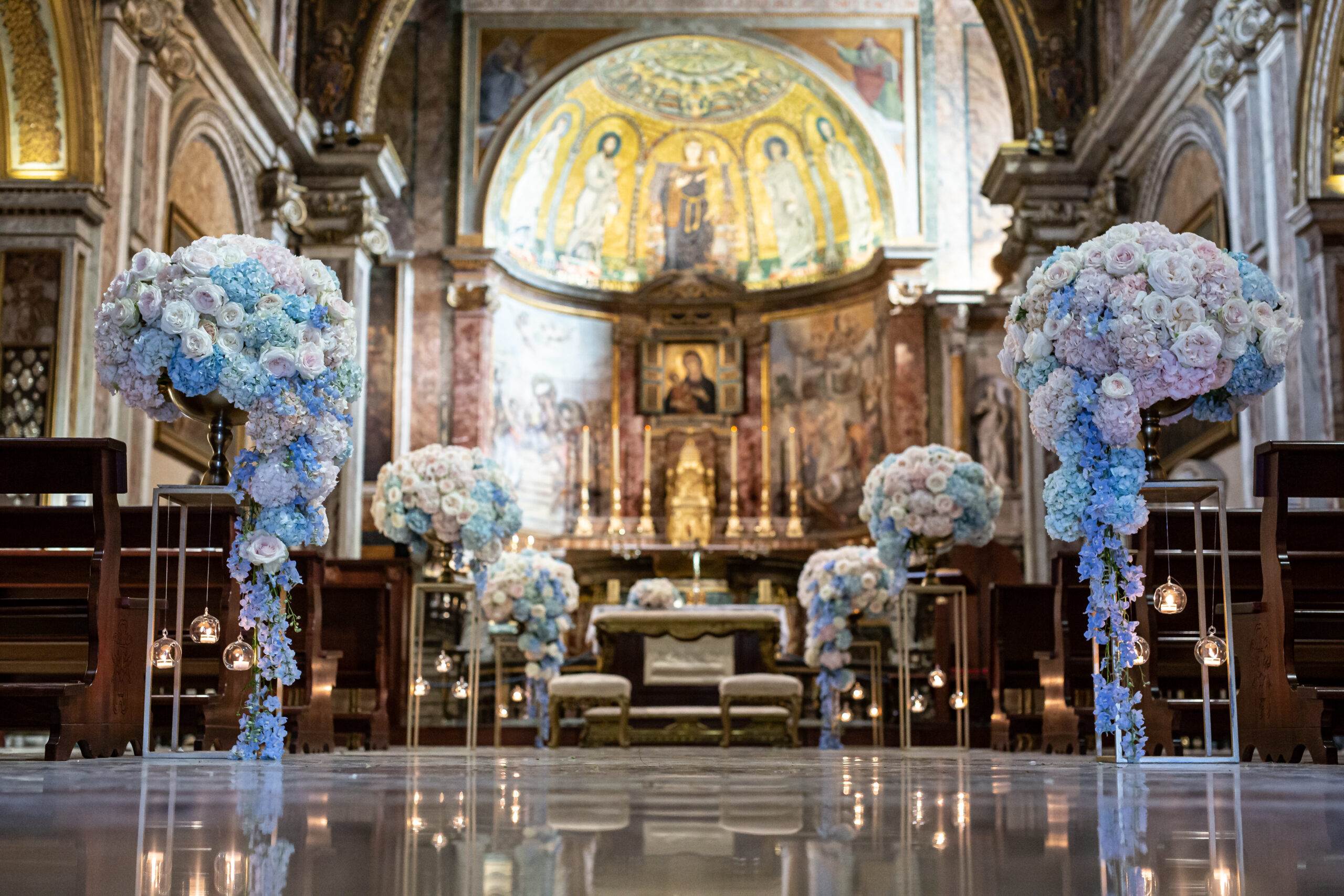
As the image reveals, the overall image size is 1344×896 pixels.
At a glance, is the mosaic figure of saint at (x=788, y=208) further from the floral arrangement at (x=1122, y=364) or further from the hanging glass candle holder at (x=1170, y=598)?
the hanging glass candle holder at (x=1170, y=598)

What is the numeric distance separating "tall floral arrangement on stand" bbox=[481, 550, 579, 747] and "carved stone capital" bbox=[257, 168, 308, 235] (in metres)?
5.07

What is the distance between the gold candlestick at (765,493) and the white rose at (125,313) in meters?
14.7

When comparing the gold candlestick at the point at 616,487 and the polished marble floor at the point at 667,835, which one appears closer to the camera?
the polished marble floor at the point at 667,835

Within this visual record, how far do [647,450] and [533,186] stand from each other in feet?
12.8

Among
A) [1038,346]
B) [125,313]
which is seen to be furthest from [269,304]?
[1038,346]

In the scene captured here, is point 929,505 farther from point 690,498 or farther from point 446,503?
point 690,498

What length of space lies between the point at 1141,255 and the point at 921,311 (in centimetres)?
1365

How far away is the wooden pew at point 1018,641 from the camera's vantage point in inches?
368

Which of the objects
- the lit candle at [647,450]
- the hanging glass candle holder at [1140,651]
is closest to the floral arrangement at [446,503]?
the hanging glass candle holder at [1140,651]

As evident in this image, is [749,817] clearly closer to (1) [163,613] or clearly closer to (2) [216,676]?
(1) [163,613]

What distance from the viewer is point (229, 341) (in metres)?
5.28

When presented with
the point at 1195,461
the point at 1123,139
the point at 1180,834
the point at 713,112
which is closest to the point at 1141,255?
the point at 1180,834

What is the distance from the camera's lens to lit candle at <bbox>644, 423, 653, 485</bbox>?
20.5 metres

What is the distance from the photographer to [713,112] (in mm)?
20844
